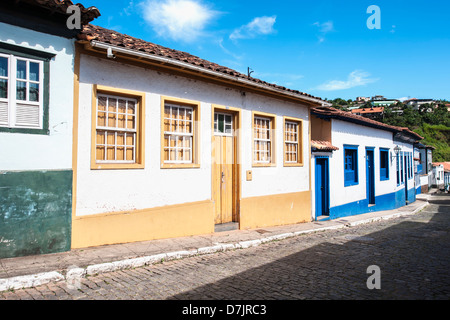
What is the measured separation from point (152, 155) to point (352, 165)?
10.1 metres

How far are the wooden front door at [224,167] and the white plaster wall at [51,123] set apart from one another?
11.4ft

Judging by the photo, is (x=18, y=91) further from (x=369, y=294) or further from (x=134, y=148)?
(x=369, y=294)

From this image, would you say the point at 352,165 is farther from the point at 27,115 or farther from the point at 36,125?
the point at 27,115

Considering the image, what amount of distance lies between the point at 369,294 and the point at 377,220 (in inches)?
373

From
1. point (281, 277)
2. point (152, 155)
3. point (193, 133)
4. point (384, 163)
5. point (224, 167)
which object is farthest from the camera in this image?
point (384, 163)

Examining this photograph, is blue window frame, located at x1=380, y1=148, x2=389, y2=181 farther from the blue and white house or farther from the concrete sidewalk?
the concrete sidewalk

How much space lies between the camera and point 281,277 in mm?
4750

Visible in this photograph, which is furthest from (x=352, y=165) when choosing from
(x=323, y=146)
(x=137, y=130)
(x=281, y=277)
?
(x=137, y=130)

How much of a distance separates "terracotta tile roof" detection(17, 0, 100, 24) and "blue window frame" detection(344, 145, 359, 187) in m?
10.6

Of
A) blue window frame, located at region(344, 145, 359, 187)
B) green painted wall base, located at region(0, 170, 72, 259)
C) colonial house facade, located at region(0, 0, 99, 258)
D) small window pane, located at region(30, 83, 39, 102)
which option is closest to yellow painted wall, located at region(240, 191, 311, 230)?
blue window frame, located at region(344, 145, 359, 187)

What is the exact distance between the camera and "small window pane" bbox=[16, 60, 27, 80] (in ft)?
16.6

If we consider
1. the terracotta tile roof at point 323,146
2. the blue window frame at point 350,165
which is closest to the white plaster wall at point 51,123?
the terracotta tile roof at point 323,146

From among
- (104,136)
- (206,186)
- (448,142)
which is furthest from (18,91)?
(448,142)

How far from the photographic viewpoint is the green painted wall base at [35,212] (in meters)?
4.86
